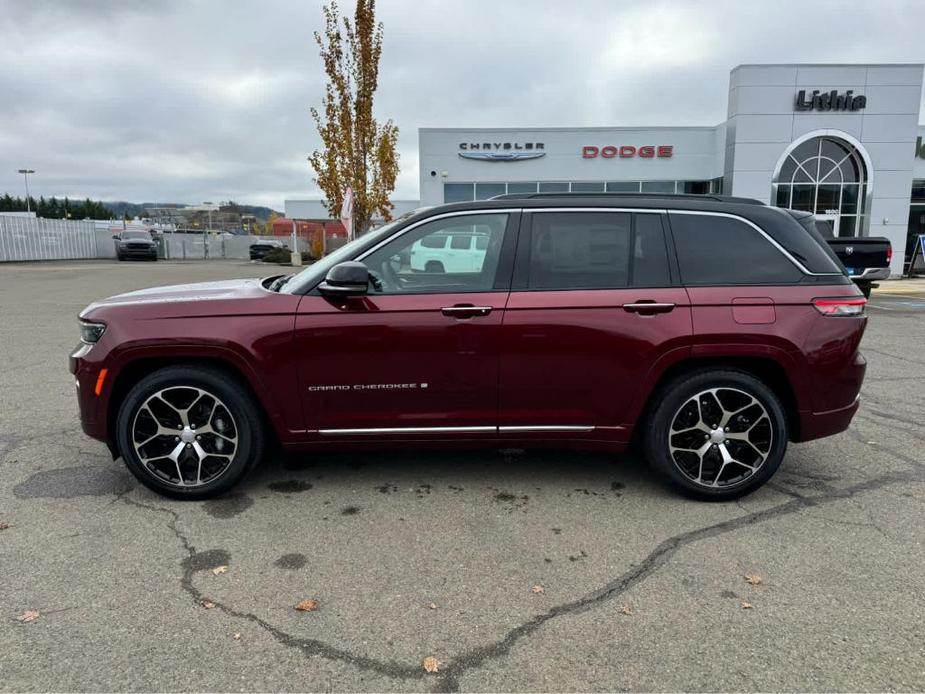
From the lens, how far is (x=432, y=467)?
4.45 meters

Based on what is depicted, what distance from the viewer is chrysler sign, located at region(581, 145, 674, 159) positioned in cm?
2595

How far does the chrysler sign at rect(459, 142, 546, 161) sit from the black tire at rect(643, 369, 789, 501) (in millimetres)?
23869

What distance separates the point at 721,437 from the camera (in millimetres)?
3861

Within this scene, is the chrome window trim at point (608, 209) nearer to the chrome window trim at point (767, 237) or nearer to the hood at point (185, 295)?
the chrome window trim at point (767, 237)

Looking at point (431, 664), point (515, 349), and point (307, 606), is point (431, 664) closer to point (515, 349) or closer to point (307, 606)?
point (307, 606)

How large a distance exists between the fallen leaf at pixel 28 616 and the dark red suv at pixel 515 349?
44.9 inches

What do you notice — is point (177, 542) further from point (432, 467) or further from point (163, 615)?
point (432, 467)

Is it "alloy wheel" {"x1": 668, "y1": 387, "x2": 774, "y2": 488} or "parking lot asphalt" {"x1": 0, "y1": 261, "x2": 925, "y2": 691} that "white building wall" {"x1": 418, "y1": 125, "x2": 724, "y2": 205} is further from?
"alloy wheel" {"x1": 668, "y1": 387, "x2": 774, "y2": 488}

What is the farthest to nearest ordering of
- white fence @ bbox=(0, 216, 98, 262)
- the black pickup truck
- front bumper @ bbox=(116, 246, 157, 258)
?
front bumper @ bbox=(116, 246, 157, 258)
white fence @ bbox=(0, 216, 98, 262)
the black pickup truck

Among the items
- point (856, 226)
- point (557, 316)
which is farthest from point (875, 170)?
point (557, 316)

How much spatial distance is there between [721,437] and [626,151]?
24335 millimetres

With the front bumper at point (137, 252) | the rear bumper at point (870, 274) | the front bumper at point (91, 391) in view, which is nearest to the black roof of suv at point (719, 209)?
the front bumper at point (91, 391)

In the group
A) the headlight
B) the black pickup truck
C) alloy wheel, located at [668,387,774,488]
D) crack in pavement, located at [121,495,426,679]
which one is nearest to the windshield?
the headlight

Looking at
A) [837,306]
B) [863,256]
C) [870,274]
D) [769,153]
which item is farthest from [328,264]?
[769,153]
